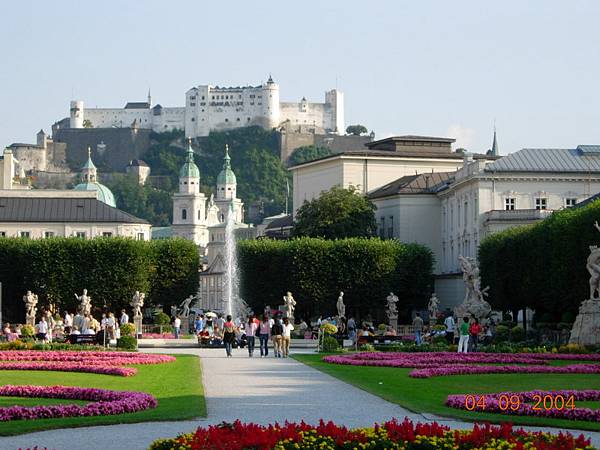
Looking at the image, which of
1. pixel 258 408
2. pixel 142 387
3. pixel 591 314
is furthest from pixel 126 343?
pixel 258 408

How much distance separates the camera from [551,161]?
93938 mm

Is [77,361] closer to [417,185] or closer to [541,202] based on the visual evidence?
[541,202]

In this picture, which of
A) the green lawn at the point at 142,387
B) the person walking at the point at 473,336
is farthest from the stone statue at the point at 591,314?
the green lawn at the point at 142,387

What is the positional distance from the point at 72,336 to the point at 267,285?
35.5 metres

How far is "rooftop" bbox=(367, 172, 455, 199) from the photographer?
349 ft

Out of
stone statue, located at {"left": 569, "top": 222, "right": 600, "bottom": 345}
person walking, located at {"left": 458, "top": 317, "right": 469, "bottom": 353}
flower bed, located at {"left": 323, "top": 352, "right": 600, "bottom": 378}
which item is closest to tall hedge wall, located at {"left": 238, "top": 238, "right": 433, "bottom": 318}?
stone statue, located at {"left": 569, "top": 222, "right": 600, "bottom": 345}

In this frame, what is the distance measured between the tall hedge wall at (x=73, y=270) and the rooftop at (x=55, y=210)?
29.3 m

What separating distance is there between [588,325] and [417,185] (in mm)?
61511

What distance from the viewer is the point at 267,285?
3465 inches

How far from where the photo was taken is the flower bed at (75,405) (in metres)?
23.7

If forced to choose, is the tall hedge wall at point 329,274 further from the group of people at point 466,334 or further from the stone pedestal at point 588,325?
the stone pedestal at point 588,325

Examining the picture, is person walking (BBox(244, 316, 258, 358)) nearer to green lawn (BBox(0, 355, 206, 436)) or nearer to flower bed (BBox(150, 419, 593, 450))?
green lawn (BBox(0, 355, 206, 436))

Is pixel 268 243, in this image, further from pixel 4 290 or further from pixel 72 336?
pixel 72 336

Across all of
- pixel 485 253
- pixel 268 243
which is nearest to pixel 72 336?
pixel 485 253
